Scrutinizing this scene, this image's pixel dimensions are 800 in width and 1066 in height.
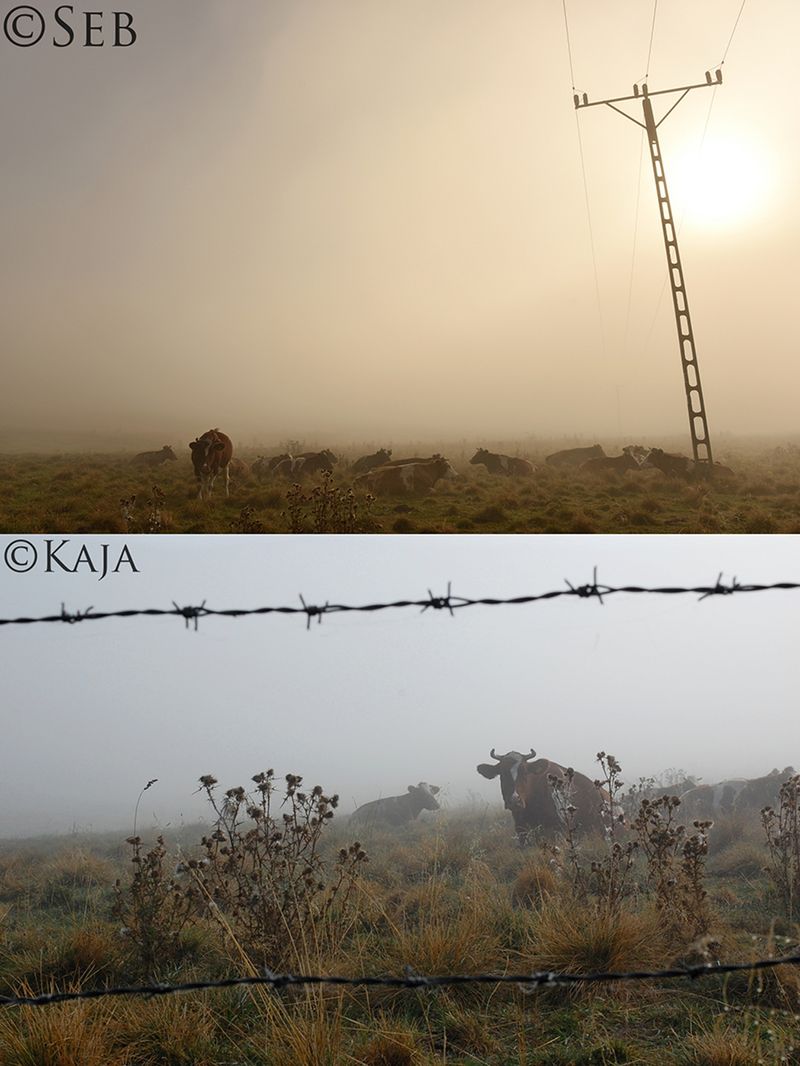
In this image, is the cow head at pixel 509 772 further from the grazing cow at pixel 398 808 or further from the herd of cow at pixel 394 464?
the herd of cow at pixel 394 464

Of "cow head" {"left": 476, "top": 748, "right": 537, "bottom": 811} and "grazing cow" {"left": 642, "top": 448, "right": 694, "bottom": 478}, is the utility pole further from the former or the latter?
"cow head" {"left": 476, "top": 748, "right": 537, "bottom": 811}

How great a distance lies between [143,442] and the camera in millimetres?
6961

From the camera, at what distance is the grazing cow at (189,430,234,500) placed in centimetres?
688

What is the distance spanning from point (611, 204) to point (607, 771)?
4.12 metres

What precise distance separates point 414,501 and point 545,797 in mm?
2244

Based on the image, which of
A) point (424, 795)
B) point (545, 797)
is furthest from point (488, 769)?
point (545, 797)

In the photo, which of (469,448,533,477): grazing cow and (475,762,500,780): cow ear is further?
(469,448,533,477): grazing cow

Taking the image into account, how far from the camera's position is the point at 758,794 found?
18.0 ft

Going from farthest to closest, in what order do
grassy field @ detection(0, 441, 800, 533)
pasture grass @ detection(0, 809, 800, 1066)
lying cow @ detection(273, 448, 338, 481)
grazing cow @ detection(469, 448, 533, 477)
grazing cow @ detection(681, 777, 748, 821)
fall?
grazing cow @ detection(469, 448, 533, 477)
lying cow @ detection(273, 448, 338, 481)
grassy field @ detection(0, 441, 800, 533)
grazing cow @ detection(681, 777, 748, 821)
pasture grass @ detection(0, 809, 800, 1066)

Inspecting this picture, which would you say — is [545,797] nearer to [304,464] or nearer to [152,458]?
[304,464]

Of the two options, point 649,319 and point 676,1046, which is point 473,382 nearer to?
point 649,319

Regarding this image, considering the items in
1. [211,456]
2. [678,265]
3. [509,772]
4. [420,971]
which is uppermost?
[678,265]

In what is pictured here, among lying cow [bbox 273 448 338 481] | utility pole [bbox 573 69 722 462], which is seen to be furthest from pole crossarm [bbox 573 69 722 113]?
lying cow [bbox 273 448 338 481]

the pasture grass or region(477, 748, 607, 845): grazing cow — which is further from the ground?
region(477, 748, 607, 845): grazing cow
